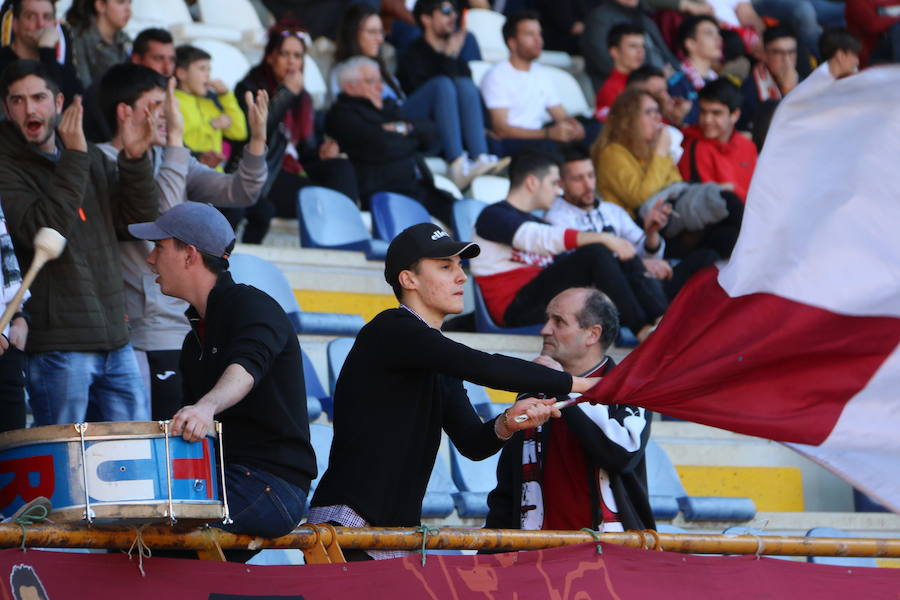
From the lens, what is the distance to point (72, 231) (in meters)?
5.46

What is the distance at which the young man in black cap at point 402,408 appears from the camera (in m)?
4.17

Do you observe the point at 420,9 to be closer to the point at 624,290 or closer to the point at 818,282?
the point at 624,290

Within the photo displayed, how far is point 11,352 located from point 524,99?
6223 mm

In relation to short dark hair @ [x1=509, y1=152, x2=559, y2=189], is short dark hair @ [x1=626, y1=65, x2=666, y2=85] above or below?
above

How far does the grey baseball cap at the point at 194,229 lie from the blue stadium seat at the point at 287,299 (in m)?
2.69

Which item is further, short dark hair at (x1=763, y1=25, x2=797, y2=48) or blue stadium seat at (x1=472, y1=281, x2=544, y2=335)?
short dark hair at (x1=763, y1=25, x2=797, y2=48)

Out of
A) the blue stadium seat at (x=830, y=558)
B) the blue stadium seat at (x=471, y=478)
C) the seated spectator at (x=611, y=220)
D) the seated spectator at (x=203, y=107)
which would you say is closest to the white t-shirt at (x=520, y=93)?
the seated spectator at (x=611, y=220)

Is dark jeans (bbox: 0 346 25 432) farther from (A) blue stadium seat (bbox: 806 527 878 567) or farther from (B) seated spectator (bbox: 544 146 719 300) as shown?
(B) seated spectator (bbox: 544 146 719 300)

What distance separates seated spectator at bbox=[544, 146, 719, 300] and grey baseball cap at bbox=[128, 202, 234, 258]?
4062 millimetres

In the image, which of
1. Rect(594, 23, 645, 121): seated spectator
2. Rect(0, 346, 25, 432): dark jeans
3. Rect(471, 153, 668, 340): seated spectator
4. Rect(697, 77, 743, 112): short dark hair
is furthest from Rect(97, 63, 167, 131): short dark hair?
Rect(594, 23, 645, 121): seated spectator

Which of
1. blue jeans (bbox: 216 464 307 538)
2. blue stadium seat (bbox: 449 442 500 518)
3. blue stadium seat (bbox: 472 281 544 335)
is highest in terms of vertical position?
blue jeans (bbox: 216 464 307 538)

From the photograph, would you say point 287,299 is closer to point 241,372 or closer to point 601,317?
point 601,317

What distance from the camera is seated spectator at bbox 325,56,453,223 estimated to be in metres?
9.13

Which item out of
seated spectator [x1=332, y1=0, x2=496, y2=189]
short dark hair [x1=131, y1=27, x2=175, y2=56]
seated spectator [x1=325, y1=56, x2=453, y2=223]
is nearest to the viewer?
short dark hair [x1=131, y1=27, x2=175, y2=56]
